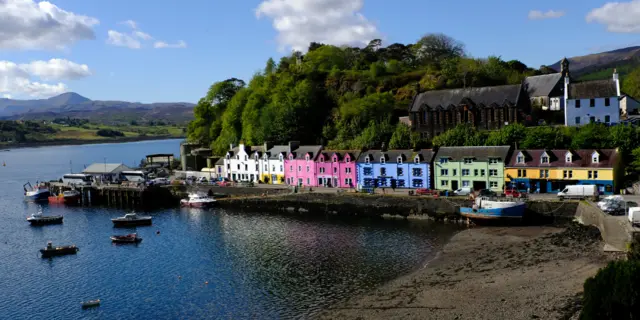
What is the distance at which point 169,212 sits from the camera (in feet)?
222

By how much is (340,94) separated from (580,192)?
4996 centimetres

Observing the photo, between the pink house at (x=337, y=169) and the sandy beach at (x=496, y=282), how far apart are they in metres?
24.8

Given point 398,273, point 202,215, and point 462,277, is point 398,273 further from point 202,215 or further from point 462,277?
point 202,215

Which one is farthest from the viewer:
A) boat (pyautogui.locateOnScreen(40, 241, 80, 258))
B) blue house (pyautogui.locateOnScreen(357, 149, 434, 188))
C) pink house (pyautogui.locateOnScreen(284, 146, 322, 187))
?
pink house (pyautogui.locateOnScreen(284, 146, 322, 187))

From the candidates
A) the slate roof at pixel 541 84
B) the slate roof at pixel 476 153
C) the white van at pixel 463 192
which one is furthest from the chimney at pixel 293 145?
the slate roof at pixel 541 84

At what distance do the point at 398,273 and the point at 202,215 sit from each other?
32.4 metres

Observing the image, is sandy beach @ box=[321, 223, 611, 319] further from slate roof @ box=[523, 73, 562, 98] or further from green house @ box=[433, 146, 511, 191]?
slate roof @ box=[523, 73, 562, 98]

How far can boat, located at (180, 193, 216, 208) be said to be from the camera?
6838cm

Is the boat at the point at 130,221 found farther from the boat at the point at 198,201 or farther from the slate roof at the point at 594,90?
the slate roof at the point at 594,90

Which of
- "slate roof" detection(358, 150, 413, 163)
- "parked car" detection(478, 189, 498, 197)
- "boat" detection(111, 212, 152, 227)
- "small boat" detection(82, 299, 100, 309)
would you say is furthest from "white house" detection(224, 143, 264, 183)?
"small boat" detection(82, 299, 100, 309)

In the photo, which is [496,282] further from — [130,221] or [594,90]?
[130,221]

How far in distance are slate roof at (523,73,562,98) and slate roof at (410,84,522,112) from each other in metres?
5.67

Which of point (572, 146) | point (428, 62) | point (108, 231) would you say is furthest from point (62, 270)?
point (428, 62)

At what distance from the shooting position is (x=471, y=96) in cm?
7144
